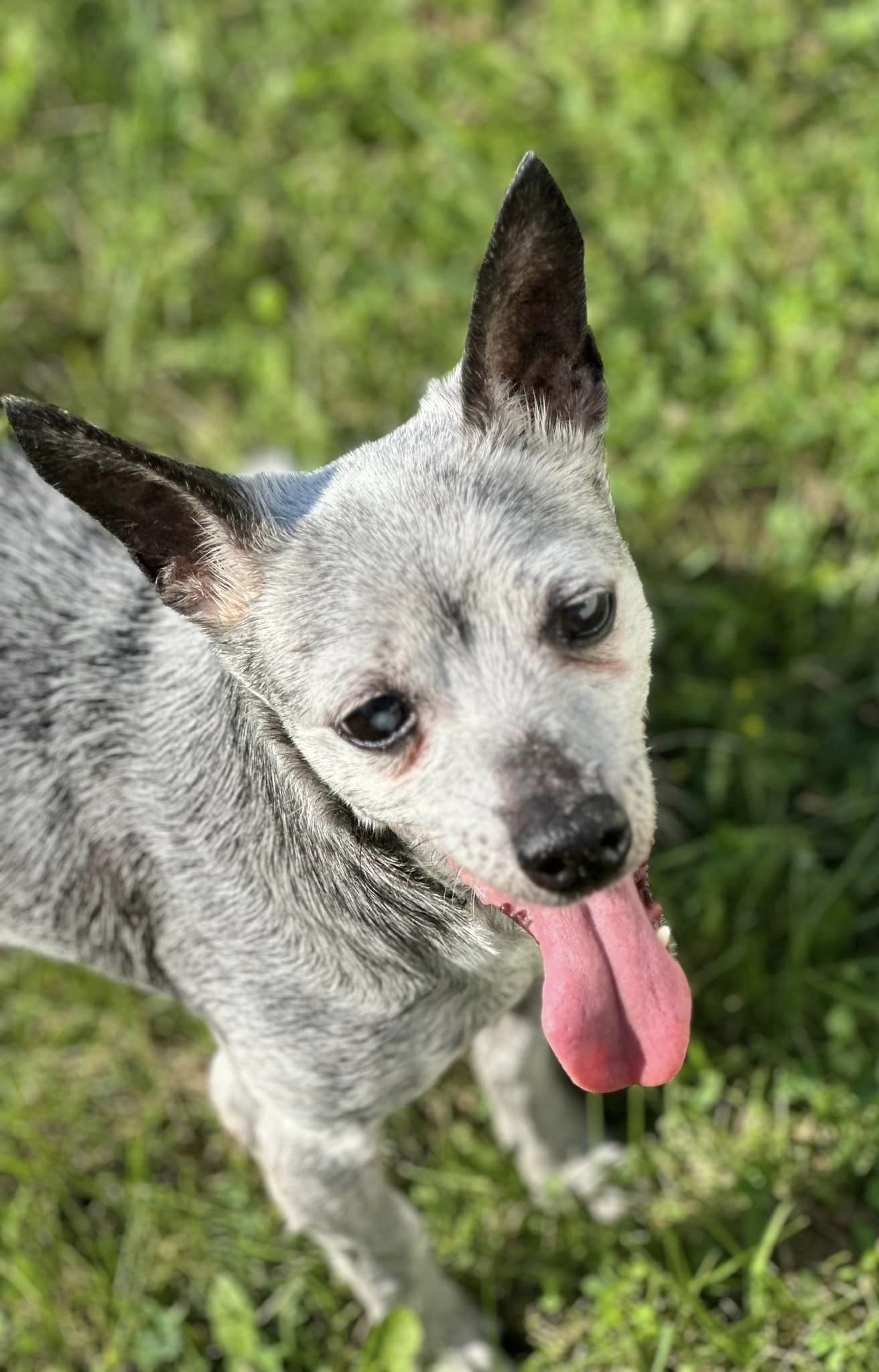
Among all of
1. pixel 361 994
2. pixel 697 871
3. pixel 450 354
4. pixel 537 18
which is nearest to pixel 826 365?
pixel 450 354

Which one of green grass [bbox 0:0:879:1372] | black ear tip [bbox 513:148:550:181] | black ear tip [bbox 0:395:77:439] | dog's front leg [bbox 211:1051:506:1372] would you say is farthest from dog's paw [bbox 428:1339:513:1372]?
black ear tip [bbox 513:148:550:181]

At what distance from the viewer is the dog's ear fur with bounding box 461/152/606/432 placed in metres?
2.39

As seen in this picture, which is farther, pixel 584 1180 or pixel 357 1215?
pixel 584 1180

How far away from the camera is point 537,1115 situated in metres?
3.75

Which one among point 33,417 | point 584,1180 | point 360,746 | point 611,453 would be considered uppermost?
point 611,453

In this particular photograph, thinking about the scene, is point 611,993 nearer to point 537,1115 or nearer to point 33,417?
point 537,1115

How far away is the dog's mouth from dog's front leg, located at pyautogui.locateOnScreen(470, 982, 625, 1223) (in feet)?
2.83

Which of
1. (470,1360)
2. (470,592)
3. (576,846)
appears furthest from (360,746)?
(470,1360)

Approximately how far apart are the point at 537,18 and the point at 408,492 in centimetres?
410

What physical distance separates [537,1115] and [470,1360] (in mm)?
A: 657

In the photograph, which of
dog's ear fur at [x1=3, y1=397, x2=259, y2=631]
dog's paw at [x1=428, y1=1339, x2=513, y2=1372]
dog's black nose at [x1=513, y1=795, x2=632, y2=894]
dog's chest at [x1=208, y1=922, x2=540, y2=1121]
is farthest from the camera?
dog's paw at [x1=428, y1=1339, x2=513, y2=1372]

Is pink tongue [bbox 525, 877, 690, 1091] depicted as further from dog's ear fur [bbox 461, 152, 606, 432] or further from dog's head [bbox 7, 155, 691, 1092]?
dog's ear fur [bbox 461, 152, 606, 432]

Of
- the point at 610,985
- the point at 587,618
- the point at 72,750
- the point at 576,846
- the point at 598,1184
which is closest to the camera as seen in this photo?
the point at 576,846

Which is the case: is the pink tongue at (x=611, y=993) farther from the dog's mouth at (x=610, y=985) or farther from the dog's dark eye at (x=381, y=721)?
the dog's dark eye at (x=381, y=721)
